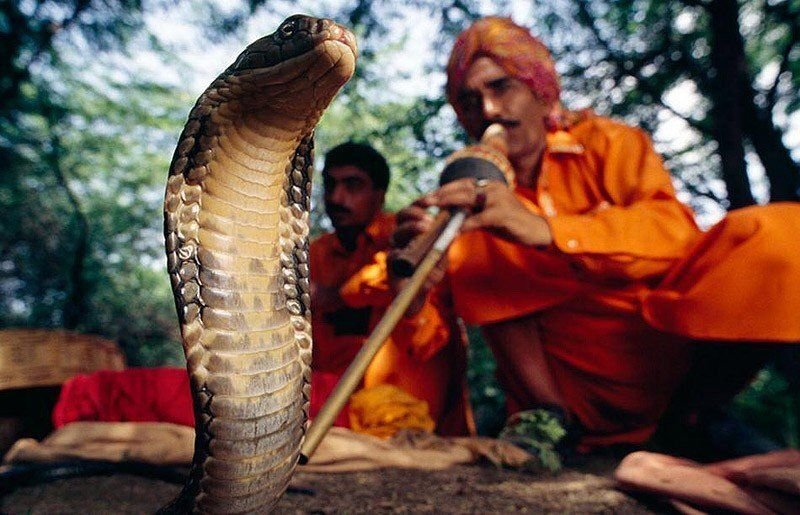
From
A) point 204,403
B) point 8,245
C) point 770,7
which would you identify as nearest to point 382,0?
point 770,7

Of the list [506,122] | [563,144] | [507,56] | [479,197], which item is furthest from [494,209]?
[507,56]

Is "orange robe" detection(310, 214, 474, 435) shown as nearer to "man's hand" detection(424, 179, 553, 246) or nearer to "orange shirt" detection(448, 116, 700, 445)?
"orange shirt" detection(448, 116, 700, 445)

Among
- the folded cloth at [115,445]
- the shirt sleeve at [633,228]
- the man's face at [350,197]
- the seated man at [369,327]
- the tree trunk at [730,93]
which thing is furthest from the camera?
the tree trunk at [730,93]

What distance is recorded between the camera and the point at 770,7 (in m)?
4.05

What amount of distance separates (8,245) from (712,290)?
309 inches

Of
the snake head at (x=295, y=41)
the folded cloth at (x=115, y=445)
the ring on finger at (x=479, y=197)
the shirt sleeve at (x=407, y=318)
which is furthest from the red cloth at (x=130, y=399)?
the snake head at (x=295, y=41)

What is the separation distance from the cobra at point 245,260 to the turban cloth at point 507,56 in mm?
1648

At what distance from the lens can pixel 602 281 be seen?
2.08m

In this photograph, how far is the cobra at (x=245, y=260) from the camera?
0.88 meters

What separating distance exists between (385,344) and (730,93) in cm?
300

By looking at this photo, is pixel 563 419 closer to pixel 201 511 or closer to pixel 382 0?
pixel 201 511

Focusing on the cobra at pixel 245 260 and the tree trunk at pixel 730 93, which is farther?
the tree trunk at pixel 730 93

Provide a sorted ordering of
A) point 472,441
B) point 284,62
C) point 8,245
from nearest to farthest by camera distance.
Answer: point 284,62 < point 472,441 < point 8,245

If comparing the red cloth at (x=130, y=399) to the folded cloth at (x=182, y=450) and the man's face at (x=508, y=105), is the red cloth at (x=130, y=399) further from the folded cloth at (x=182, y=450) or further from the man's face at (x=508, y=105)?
the man's face at (x=508, y=105)
